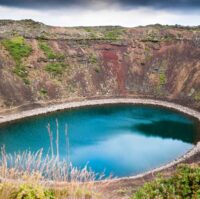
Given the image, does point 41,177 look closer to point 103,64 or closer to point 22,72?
point 22,72

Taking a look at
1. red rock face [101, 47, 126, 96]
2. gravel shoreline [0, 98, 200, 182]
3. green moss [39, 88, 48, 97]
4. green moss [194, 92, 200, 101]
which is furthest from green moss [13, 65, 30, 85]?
green moss [194, 92, 200, 101]

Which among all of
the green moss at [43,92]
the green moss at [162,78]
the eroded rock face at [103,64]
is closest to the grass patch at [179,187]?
the eroded rock face at [103,64]

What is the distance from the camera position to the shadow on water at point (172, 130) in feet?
176

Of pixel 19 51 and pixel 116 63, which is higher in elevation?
pixel 116 63

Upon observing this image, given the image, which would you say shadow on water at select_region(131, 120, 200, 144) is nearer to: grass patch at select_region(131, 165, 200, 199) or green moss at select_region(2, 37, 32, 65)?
green moss at select_region(2, 37, 32, 65)

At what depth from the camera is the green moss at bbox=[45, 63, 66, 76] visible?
78.5 m

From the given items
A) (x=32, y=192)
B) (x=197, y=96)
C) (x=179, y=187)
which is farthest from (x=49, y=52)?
(x=32, y=192)

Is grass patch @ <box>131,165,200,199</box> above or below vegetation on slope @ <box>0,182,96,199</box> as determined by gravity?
above

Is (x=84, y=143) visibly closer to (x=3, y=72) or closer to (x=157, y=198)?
(x=3, y=72)

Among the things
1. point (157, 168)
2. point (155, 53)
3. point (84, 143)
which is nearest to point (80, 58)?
point (155, 53)

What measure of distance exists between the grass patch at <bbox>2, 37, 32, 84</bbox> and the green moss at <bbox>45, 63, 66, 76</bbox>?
4665 mm

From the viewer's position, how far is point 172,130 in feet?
189

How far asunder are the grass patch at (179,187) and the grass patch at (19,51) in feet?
212

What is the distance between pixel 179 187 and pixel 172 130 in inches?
1922
